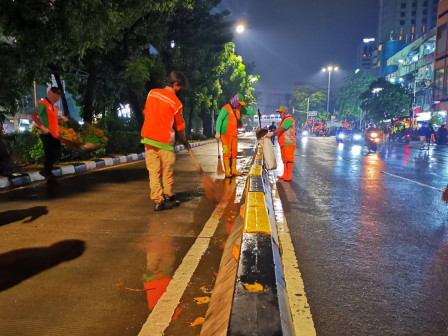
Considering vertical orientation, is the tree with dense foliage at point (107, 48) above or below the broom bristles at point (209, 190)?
above

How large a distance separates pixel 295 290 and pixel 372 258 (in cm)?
123

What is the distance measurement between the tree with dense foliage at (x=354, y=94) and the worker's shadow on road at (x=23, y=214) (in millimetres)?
79958

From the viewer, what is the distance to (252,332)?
1551mm

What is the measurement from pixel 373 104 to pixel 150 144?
55.7 meters

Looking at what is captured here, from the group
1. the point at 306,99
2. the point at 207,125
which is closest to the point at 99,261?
the point at 207,125

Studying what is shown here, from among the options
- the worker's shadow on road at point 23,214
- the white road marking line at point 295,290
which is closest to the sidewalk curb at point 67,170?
the worker's shadow on road at point 23,214

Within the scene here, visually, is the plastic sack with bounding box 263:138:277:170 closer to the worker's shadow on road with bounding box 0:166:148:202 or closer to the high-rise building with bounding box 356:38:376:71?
the worker's shadow on road with bounding box 0:166:148:202

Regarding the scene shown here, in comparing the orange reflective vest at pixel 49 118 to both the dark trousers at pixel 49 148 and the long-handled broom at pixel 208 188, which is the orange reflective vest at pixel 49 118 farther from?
the long-handled broom at pixel 208 188

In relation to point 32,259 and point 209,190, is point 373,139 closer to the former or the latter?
point 209,190

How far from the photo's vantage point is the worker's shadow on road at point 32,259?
10.2 feet

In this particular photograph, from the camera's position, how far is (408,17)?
11394 cm

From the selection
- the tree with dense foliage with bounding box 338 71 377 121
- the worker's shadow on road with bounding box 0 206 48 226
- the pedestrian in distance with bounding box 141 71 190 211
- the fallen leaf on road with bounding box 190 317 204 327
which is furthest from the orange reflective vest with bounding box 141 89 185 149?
the tree with dense foliage with bounding box 338 71 377 121

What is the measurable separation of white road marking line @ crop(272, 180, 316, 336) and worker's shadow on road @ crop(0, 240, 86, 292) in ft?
6.81

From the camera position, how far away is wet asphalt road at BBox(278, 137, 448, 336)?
99.6 inches
